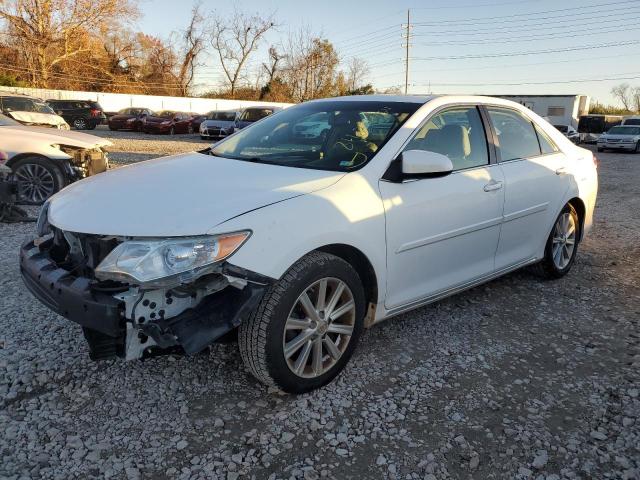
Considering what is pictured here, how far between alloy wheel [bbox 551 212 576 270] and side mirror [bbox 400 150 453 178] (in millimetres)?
1987

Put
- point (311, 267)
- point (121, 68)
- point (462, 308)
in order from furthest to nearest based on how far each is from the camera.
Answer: point (121, 68)
point (462, 308)
point (311, 267)

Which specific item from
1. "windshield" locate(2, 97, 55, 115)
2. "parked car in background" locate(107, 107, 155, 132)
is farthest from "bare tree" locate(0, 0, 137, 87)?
"windshield" locate(2, 97, 55, 115)

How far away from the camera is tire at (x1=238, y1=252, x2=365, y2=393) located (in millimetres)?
2488

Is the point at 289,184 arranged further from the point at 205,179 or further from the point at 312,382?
the point at 312,382

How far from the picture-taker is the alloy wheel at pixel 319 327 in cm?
265

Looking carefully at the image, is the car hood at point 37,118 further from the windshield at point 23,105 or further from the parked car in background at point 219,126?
the parked car in background at point 219,126

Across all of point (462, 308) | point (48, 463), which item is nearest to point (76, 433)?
point (48, 463)

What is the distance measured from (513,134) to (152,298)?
10.2ft

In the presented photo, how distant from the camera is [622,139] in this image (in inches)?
1040

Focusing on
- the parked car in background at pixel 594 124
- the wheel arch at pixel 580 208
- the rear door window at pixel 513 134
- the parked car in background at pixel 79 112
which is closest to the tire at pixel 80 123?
the parked car in background at pixel 79 112

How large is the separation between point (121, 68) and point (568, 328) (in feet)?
176

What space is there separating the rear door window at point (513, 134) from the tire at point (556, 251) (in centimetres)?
71

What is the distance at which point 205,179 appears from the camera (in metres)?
2.93

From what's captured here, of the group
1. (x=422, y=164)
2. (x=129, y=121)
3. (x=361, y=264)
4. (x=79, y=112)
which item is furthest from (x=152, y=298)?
(x=129, y=121)
